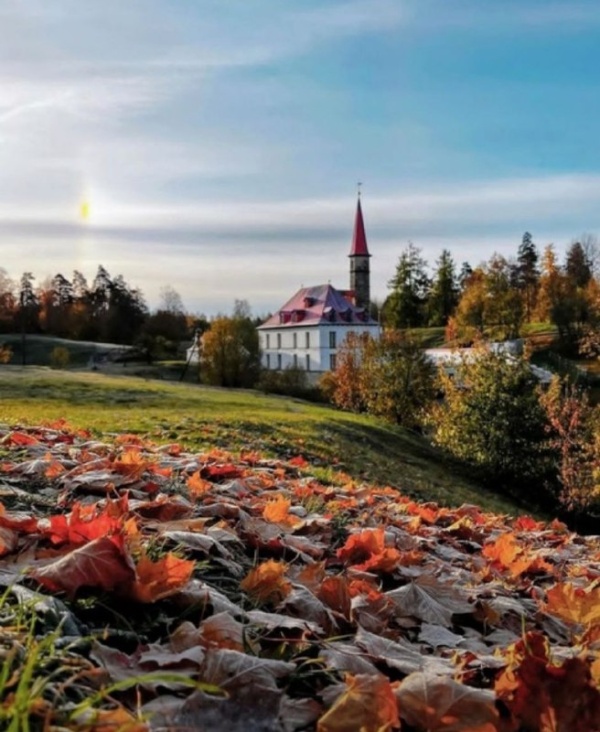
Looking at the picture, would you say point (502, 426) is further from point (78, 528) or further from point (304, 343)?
point (304, 343)

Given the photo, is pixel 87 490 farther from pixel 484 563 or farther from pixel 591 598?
pixel 591 598

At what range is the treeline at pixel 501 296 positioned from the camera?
72.7 metres

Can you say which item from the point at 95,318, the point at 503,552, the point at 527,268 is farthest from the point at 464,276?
the point at 503,552

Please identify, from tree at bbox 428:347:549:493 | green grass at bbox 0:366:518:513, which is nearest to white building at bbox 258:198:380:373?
green grass at bbox 0:366:518:513

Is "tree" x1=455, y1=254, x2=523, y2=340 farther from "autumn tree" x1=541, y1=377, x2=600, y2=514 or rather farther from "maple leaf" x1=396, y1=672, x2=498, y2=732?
"maple leaf" x1=396, y1=672, x2=498, y2=732

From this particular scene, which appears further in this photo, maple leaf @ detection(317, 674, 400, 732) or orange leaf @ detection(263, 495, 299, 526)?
orange leaf @ detection(263, 495, 299, 526)

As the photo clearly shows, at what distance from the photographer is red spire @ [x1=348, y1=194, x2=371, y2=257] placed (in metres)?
92.9

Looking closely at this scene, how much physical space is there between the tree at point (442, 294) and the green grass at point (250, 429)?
5931cm

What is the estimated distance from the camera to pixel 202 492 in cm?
414

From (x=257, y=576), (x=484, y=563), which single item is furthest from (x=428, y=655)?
(x=484, y=563)

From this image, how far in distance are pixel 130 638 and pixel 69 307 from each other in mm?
103361

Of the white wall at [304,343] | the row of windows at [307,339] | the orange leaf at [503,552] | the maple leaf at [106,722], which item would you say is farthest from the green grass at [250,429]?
the row of windows at [307,339]

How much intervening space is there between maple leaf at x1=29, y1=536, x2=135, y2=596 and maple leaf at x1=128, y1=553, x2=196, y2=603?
0.18ft

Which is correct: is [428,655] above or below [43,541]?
below
